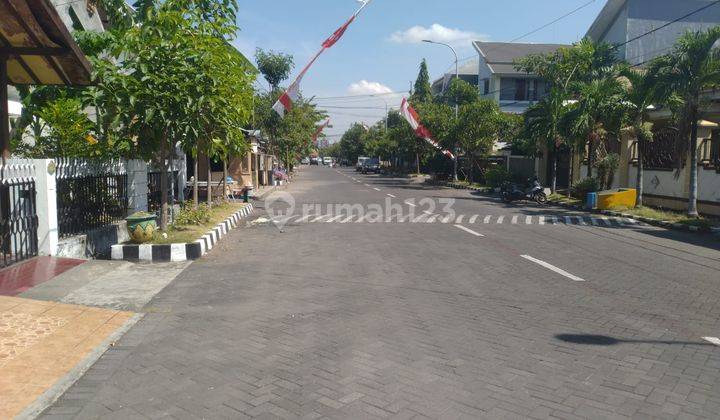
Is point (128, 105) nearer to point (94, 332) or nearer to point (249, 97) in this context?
point (249, 97)

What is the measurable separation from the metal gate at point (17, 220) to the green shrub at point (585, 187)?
66.4ft

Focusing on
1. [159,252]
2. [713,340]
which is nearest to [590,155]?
[159,252]

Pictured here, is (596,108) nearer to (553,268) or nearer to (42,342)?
(553,268)

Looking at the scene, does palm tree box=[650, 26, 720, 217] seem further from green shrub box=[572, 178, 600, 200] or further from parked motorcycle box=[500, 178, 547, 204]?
parked motorcycle box=[500, 178, 547, 204]

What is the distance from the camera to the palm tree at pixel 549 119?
24.5m

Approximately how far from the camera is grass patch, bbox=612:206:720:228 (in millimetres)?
15883

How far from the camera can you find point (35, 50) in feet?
28.2

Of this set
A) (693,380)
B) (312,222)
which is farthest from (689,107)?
(693,380)

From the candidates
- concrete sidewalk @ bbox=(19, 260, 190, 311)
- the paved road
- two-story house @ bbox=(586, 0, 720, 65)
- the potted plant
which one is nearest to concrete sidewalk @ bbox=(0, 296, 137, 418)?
the paved road

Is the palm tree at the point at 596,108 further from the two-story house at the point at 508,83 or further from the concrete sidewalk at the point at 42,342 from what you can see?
the two-story house at the point at 508,83

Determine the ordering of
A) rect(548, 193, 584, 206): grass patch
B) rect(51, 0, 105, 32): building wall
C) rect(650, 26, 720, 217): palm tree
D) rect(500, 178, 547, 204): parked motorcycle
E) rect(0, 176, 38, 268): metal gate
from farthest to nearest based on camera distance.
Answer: rect(500, 178, 547, 204): parked motorcycle, rect(548, 193, 584, 206): grass patch, rect(650, 26, 720, 217): palm tree, rect(51, 0, 105, 32): building wall, rect(0, 176, 38, 268): metal gate

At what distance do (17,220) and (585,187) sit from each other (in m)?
21.1

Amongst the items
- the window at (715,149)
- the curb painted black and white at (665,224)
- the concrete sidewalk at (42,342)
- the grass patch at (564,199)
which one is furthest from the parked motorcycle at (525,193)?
the concrete sidewalk at (42,342)

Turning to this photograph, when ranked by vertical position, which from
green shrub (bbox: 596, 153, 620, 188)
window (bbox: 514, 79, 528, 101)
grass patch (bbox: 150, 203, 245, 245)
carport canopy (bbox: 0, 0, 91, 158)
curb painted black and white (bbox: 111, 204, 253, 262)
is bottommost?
curb painted black and white (bbox: 111, 204, 253, 262)
